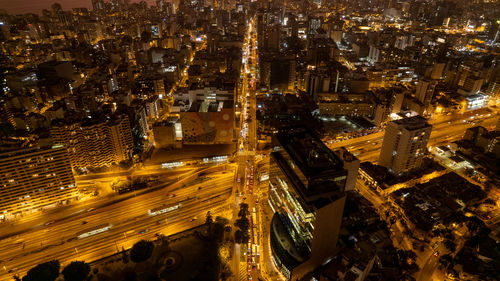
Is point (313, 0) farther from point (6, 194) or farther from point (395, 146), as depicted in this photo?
point (6, 194)

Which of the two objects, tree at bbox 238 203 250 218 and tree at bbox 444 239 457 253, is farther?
tree at bbox 238 203 250 218

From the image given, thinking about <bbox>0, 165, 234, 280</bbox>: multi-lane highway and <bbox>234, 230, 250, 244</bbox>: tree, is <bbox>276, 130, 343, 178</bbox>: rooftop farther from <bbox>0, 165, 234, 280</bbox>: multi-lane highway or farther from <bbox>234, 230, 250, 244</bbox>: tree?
<bbox>0, 165, 234, 280</bbox>: multi-lane highway

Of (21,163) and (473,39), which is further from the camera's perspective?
(473,39)

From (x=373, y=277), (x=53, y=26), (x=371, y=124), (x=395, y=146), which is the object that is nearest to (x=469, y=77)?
(x=371, y=124)

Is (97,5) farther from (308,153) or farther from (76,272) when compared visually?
(308,153)

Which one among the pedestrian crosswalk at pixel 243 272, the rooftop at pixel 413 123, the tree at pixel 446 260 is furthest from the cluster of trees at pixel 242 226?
the rooftop at pixel 413 123

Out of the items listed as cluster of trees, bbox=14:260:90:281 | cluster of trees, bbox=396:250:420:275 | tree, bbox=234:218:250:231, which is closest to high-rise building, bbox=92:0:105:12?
cluster of trees, bbox=14:260:90:281
